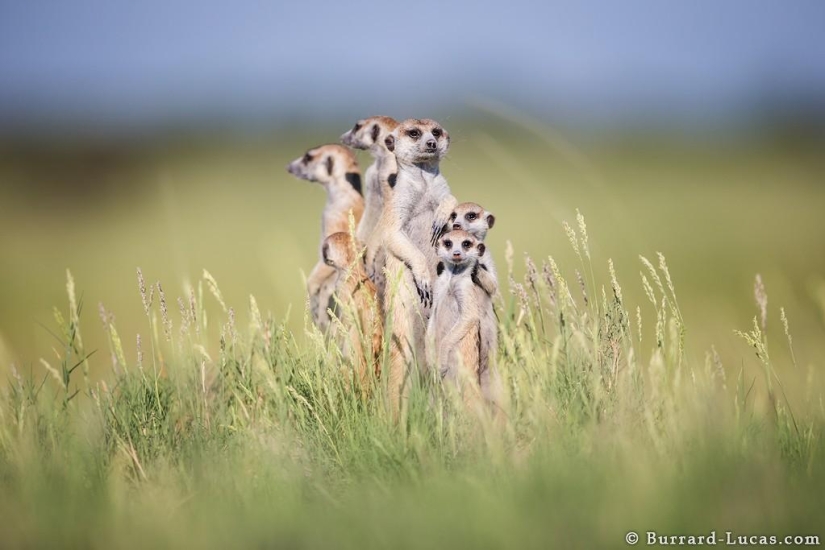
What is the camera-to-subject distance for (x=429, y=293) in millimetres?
6137

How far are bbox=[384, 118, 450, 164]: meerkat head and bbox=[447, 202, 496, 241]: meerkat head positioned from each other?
0.53 m

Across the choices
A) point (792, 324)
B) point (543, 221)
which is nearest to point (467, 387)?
point (792, 324)

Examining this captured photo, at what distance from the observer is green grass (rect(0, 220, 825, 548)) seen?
3.67 meters

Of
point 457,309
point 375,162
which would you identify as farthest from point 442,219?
point 375,162

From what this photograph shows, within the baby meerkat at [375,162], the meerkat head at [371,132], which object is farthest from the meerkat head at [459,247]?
the meerkat head at [371,132]

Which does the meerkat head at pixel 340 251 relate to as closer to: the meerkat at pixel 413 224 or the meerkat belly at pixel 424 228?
the meerkat at pixel 413 224

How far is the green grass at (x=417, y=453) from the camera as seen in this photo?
12.1ft

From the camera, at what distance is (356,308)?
618 cm

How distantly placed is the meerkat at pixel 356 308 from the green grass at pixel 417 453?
217mm

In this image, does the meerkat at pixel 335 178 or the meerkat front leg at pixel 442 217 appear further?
the meerkat at pixel 335 178

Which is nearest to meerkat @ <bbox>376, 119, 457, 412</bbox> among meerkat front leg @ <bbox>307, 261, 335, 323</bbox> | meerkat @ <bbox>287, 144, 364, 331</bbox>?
meerkat front leg @ <bbox>307, 261, 335, 323</bbox>

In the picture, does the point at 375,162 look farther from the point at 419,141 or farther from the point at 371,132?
the point at 419,141

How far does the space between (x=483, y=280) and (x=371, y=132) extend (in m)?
2.24

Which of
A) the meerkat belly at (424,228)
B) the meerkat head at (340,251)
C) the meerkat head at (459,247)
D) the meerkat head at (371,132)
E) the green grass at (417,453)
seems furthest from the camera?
the meerkat head at (371,132)
